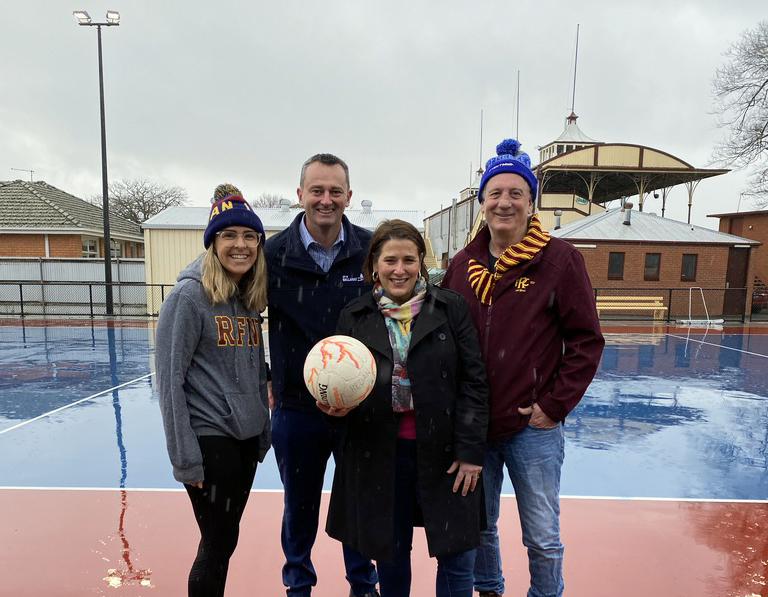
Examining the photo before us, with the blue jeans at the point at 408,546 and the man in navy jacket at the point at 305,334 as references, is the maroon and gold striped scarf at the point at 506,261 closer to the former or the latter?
the man in navy jacket at the point at 305,334

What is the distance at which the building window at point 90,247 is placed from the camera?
25.3 m

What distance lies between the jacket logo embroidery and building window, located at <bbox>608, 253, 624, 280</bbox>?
20.3 m


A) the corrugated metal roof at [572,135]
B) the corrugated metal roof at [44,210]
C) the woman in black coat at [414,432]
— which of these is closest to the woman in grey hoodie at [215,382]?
the woman in black coat at [414,432]

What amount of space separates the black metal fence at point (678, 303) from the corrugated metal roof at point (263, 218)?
8147mm

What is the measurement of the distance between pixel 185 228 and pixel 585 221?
57.2 ft

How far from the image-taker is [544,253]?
8.46ft

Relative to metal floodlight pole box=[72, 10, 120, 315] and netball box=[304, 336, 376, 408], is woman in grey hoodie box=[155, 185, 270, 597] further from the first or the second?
metal floodlight pole box=[72, 10, 120, 315]

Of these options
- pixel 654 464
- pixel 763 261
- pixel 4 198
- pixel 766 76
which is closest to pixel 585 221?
pixel 766 76

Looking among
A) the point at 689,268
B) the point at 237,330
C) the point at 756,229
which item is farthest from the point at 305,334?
the point at 756,229

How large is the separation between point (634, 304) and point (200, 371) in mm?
20374

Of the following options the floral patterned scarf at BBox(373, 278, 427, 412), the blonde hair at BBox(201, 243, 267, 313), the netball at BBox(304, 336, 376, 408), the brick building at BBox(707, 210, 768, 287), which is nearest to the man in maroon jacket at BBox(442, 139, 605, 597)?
the floral patterned scarf at BBox(373, 278, 427, 412)

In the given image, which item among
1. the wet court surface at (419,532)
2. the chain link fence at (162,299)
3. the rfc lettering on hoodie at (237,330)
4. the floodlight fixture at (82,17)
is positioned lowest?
the wet court surface at (419,532)

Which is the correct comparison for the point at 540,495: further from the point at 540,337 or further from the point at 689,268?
the point at 689,268

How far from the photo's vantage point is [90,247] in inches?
1022
